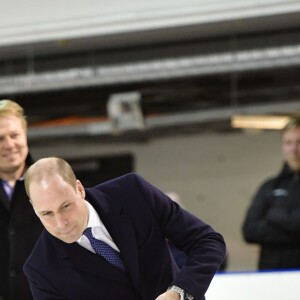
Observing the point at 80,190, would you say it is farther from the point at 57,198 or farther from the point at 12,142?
the point at 12,142

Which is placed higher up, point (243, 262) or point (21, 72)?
point (21, 72)

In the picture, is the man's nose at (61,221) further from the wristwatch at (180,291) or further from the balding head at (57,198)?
the wristwatch at (180,291)

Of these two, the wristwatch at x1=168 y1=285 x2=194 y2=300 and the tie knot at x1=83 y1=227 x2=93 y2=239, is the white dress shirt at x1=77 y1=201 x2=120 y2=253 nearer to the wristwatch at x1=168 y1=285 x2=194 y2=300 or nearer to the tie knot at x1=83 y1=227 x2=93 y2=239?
the tie knot at x1=83 y1=227 x2=93 y2=239

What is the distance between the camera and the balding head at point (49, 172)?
177 centimetres

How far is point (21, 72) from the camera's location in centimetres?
605

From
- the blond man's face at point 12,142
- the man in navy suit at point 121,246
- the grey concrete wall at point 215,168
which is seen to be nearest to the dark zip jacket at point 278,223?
the blond man's face at point 12,142

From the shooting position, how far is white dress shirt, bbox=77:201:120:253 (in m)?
1.86

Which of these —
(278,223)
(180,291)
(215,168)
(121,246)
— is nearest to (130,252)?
(121,246)

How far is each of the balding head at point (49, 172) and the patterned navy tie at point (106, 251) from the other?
0.46 feet

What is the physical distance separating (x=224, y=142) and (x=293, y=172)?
147 inches

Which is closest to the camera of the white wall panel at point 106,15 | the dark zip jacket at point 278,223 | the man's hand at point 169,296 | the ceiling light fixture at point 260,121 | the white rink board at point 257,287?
the man's hand at point 169,296

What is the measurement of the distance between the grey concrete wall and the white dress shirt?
15.4ft

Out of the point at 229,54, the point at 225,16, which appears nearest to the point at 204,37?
the point at 229,54

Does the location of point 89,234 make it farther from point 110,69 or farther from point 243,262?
point 243,262
